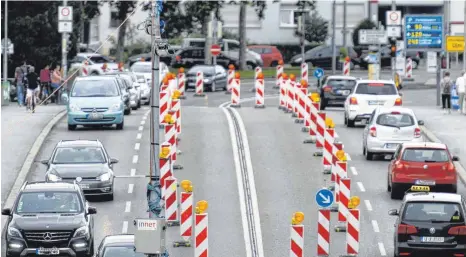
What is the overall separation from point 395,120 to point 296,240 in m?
14.4

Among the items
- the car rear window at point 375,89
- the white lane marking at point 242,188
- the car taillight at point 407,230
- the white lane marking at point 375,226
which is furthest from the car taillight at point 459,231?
the car rear window at point 375,89

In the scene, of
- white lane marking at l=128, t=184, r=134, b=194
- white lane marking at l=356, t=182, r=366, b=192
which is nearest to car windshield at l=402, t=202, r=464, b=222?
white lane marking at l=356, t=182, r=366, b=192

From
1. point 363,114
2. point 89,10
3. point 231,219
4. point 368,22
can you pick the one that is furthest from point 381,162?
point 368,22

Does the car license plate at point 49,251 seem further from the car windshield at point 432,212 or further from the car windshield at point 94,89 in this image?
the car windshield at point 94,89

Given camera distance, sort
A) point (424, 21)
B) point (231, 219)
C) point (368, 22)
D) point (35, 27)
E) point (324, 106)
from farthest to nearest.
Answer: point (368, 22) → point (35, 27) → point (424, 21) → point (324, 106) → point (231, 219)

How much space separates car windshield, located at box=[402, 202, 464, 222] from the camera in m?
28.4

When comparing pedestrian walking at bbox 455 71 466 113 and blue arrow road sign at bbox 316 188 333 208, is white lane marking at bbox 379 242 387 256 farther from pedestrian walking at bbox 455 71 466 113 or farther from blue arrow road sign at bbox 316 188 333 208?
pedestrian walking at bbox 455 71 466 113

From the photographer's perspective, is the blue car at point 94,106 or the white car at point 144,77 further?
the white car at point 144,77

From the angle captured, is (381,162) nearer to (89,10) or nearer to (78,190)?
(78,190)

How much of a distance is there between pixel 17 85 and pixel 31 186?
91.4 ft

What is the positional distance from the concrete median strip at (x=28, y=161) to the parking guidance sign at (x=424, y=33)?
16806mm

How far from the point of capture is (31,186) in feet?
102

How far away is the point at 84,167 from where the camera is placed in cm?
3603

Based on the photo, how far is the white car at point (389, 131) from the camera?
4150cm
